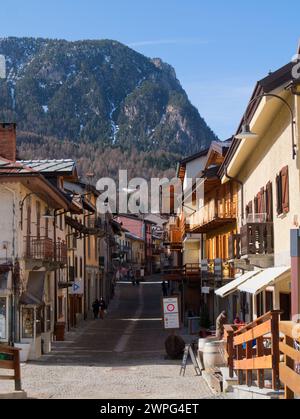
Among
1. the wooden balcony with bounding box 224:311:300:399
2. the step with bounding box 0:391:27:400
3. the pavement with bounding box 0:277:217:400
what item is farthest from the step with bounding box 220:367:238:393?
the step with bounding box 0:391:27:400

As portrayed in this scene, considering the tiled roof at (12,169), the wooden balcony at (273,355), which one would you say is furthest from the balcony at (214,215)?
the wooden balcony at (273,355)

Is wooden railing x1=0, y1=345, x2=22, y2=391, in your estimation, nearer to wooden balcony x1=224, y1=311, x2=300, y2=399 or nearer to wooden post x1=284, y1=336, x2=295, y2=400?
wooden balcony x1=224, y1=311, x2=300, y2=399

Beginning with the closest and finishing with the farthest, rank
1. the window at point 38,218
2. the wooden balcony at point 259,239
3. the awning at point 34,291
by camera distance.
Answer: the wooden balcony at point 259,239 → the awning at point 34,291 → the window at point 38,218

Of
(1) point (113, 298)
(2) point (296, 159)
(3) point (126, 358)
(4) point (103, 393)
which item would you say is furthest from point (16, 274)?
(1) point (113, 298)

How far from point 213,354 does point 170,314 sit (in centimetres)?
469

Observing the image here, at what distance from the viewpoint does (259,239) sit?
22375 millimetres

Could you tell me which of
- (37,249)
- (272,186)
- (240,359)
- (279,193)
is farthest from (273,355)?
(37,249)

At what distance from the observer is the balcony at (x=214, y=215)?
3459cm

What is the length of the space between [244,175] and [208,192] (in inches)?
564

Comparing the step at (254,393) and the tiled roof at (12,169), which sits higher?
the tiled roof at (12,169)

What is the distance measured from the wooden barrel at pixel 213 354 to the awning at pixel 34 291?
1054 centimetres

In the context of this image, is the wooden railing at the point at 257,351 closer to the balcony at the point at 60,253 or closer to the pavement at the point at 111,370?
the pavement at the point at 111,370

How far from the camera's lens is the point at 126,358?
2777 centimetres
